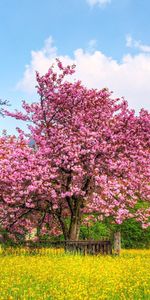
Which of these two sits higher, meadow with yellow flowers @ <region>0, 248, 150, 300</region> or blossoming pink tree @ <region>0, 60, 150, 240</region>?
blossoming pink tree @ <region>0, 60, 150, 240</region>

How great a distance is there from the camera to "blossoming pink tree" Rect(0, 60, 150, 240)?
25922 mm

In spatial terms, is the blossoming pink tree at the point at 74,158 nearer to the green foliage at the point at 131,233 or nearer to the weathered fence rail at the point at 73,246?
the weathered fence rail at the point at 73,246

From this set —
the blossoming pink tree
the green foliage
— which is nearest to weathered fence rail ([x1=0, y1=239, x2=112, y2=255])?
the blossoming pink tree

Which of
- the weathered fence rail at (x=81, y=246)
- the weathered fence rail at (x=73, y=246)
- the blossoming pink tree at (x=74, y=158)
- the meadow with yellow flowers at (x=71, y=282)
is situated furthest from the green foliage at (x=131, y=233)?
the meadow with yellow flowers at (x=71, y=282)

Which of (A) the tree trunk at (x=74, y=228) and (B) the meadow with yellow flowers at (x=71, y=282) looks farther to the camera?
(A) the tree trunk at (x=74, y=228)

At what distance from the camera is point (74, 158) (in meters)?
25.7

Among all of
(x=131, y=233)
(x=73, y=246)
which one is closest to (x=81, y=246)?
(x=73, y=246)

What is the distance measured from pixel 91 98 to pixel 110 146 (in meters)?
3.11

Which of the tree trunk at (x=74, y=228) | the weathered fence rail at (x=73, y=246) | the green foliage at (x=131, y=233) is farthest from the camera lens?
the green foliage at (x=131, y=233)

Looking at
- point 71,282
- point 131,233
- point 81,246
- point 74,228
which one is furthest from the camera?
→ point 131,233

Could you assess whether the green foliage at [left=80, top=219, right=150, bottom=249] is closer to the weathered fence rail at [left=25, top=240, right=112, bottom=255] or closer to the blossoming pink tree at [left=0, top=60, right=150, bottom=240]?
the blossoming pink tree at [left=0, top=60, right=150, bottom=240]

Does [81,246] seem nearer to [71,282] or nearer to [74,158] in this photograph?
[74,158]

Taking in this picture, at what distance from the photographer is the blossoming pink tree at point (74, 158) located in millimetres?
25922

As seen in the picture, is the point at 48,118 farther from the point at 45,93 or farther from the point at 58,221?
the point at 58,221
